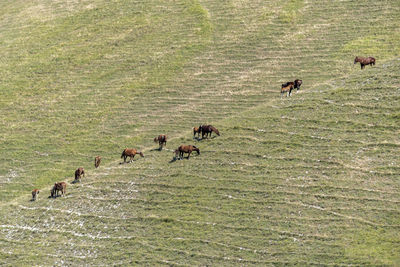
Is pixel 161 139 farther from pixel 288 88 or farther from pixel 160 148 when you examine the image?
pixel 288 88

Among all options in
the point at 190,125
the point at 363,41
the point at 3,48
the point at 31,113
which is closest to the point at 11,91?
the point at 31,113

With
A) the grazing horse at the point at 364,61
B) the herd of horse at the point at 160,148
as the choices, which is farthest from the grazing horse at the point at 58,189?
the grazing horse at the point at 364,61

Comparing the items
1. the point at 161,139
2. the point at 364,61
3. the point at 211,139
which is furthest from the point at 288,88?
the point at 161,139

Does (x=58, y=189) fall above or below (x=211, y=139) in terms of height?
below

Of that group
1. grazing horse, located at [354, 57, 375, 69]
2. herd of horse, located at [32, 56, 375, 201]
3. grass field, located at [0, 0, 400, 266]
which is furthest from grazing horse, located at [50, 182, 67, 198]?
grazing horse, located at [354, 57, 375, 69]

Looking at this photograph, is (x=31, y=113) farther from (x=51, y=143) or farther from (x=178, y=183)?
(x=178, y=183)

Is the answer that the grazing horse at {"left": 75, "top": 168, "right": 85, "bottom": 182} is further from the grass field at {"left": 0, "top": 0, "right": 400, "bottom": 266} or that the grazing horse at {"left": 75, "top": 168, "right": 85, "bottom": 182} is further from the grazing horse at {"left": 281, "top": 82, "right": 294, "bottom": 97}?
the grazing horse at {"left": 281, "top": 82, "right": 294, "bottom": 97}

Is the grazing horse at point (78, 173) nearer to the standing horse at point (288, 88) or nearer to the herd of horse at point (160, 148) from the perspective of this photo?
the herd of horse at point (160, 148)

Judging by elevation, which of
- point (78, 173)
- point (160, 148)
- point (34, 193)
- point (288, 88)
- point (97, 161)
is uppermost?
point (288, 88)

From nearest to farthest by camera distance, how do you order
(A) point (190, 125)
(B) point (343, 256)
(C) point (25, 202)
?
1. (B) point (343, 256)
2. (C) point (25, 202)
3. (A) point (190, 125)
